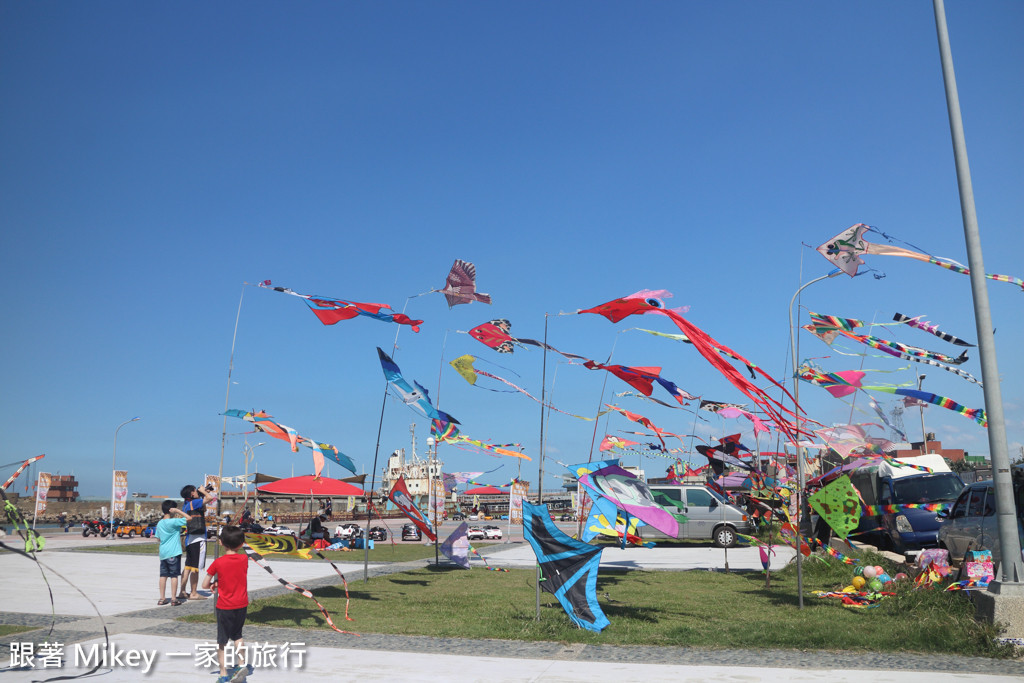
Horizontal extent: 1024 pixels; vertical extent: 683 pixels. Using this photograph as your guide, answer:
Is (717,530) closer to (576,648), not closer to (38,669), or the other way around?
(576,648)

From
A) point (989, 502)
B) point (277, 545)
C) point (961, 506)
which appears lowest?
point (277, 545)

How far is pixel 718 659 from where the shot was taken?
259 inches

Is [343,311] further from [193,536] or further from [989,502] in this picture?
[989,502]

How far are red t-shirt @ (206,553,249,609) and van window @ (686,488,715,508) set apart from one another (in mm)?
16593

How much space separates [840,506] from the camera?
31.4ft

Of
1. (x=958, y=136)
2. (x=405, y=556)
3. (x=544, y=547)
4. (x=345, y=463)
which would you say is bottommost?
(x=405, y=556)

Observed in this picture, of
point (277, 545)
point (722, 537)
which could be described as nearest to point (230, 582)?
point (277, 545)

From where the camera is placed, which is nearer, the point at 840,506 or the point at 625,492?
the point at 625,492

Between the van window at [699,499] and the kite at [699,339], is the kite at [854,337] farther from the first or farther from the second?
the van window at [699,499]

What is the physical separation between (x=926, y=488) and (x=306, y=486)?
1255cm

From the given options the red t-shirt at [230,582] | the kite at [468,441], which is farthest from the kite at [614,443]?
the red t-shirt at [230,582]

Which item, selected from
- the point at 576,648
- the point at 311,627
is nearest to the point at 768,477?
the point at 576,648

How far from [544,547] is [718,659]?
2393 mm

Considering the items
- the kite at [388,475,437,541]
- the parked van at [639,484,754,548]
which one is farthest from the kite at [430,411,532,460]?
the parked van at [639,484,754,548]
